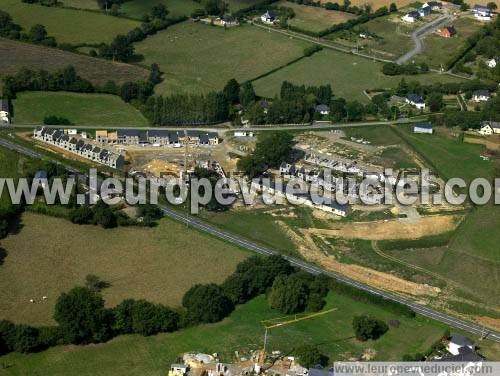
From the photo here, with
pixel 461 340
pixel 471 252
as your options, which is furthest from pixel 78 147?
pixel 461 340

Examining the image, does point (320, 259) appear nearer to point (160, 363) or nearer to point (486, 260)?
point (486, 260)

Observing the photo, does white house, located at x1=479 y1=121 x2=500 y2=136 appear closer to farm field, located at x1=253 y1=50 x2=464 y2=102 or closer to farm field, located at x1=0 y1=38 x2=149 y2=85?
farm field, located at x1=253 y1=50 x2=464 y2=102

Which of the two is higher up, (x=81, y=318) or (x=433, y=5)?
(x=433, y=5)

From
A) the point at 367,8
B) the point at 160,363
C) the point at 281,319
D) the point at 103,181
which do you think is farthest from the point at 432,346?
the point at 367,8

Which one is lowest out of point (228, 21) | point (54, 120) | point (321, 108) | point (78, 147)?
point (78, 147)

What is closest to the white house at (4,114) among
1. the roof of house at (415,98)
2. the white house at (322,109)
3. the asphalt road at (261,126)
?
the asphalt road at (261,126)

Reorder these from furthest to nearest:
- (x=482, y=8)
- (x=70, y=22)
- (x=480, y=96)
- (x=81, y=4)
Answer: (x=482, y=8) → (x=81, y=4) → (x=70, y=22) → (x=480, y=96)

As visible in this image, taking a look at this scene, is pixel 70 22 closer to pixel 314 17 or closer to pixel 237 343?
pixel 314 17

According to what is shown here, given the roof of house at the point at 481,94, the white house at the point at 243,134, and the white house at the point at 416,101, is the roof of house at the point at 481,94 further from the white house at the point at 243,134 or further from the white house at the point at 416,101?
the white house at the point at 243,134
